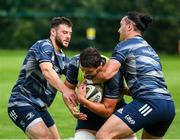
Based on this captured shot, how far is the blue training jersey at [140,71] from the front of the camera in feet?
24.8

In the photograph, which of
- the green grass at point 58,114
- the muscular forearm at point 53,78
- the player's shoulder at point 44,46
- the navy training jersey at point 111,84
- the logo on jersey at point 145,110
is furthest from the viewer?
the green grass at point 58,114

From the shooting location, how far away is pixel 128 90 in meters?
7.94

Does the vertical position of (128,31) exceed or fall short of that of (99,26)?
it exceeds it

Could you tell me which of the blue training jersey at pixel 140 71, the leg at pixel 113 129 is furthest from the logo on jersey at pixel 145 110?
the leg at pixel 113 129

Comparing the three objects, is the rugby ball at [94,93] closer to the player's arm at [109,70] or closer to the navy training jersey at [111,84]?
the navy training jersey at [111,84]

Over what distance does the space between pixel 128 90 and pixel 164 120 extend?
60cm

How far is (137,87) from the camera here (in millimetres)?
7586

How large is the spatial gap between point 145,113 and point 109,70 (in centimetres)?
63

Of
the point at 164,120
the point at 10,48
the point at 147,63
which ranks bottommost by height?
the point at 10,48

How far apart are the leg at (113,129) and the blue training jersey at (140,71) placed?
1.29 ft

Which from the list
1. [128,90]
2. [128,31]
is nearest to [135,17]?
[128,31]

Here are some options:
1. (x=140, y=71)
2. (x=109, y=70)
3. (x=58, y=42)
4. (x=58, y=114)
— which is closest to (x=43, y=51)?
(x=58, y=42)

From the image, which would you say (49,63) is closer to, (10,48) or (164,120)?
(164,120)

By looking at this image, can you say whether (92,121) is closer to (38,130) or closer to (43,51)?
(38,130)
